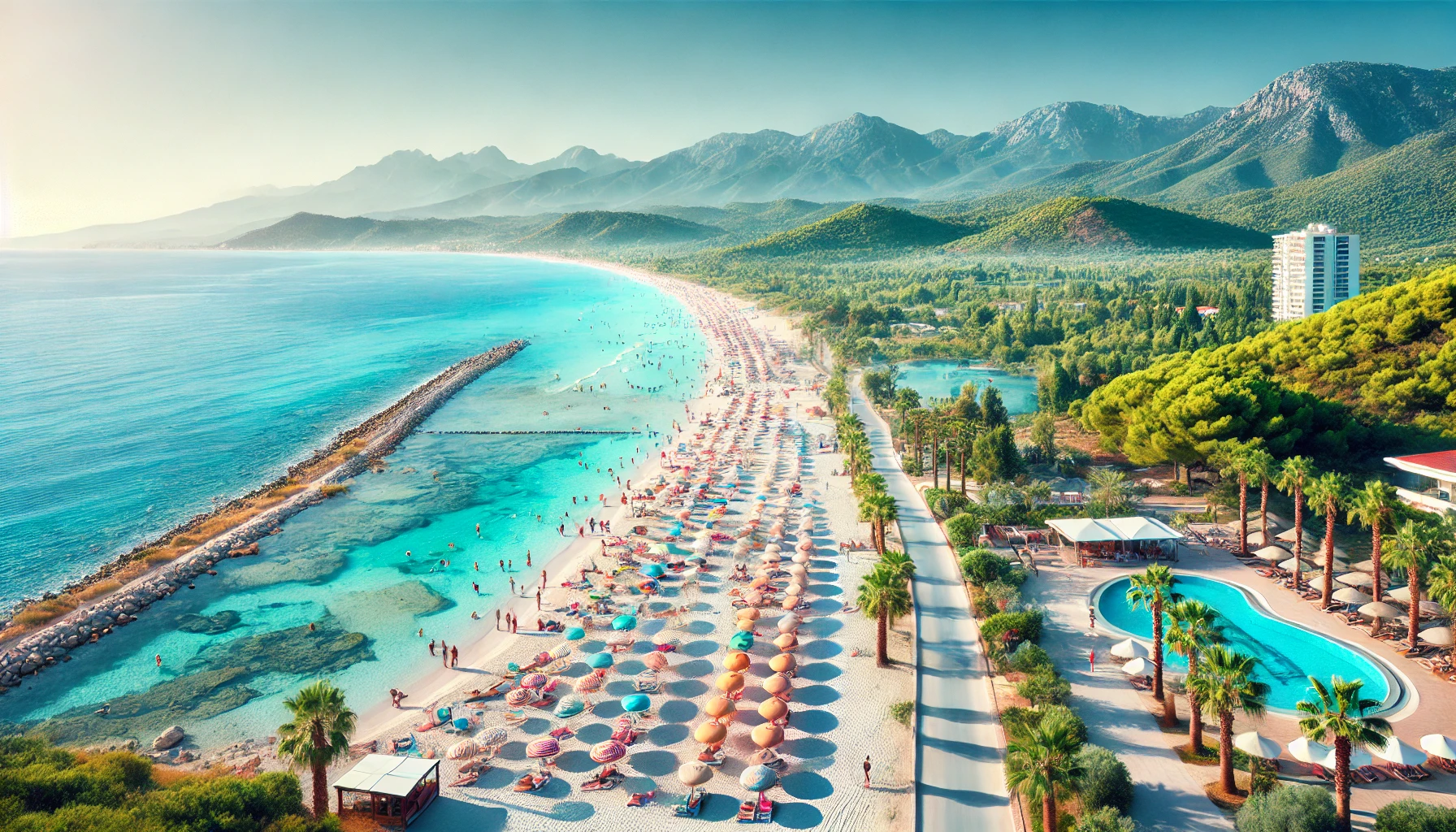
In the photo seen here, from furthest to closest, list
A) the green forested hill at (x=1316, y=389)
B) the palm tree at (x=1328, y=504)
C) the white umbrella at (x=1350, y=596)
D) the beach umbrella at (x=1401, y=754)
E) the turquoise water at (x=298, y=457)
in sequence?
the green forested hill at (x=1316, y=389), the turquoise water at (x=298, y=457), the palm tree at (x=1328, y=504), the white umbrella at (x=1350, y=596), the beach umbrella at (x=1401, y=754)

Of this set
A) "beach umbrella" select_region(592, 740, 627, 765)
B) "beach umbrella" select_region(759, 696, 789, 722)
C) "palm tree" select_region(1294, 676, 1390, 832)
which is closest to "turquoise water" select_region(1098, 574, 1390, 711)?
A: "palm tree" select_region(1294, 676, 1390, 832)

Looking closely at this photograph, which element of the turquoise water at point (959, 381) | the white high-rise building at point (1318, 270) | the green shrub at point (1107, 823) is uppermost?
the white high-rise building at point (1318, 270)

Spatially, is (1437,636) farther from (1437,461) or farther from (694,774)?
(694,774)

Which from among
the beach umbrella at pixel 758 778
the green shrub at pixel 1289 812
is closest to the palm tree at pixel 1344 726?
the green shrub at pixel 1289 812

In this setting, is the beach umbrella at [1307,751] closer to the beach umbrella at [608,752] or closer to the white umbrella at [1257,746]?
the white umbrella at [1257,746]

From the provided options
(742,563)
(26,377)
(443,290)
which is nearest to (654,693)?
(742,563)

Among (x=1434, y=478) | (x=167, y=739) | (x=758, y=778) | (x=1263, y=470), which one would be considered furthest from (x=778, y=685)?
(x=1434, y=478)
